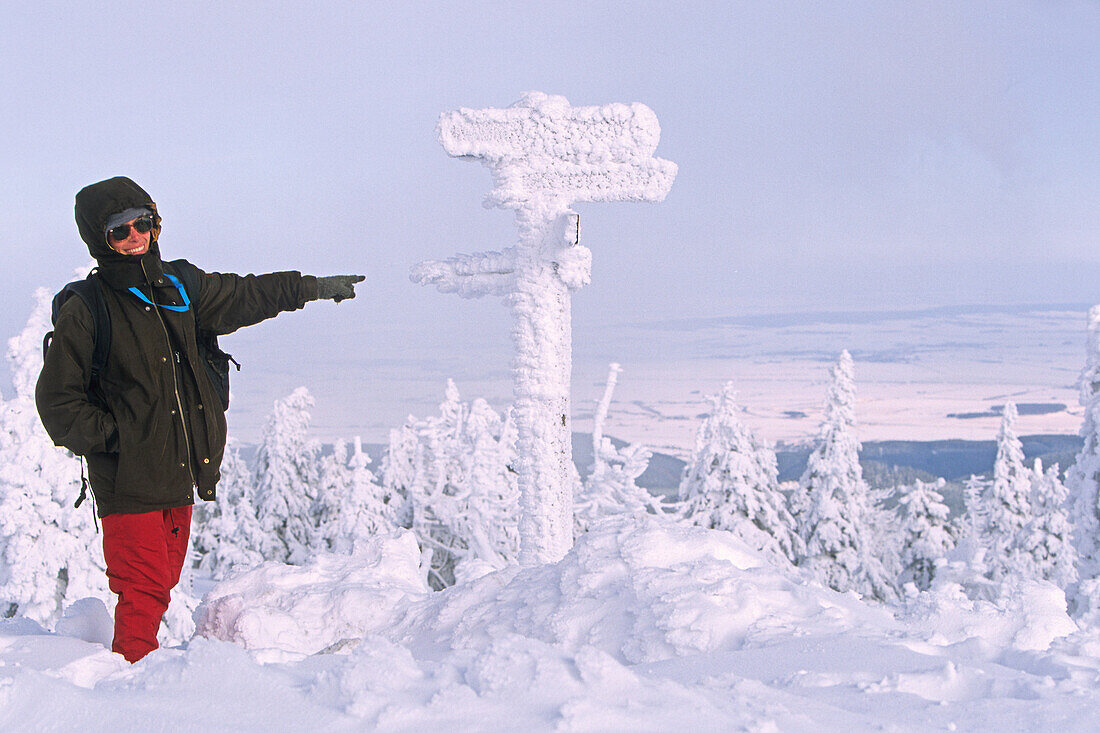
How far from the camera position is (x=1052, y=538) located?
1984 cm

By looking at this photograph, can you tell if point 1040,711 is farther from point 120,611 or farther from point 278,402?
point 278,402

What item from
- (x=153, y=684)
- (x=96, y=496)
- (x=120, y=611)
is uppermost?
(x=96, y=496)

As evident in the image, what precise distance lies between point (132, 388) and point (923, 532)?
2410 centimetres

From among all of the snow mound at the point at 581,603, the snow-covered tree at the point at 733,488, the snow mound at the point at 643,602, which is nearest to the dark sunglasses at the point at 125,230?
the snow mound at the point at 581,603

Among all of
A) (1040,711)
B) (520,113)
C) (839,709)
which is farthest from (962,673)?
(520,113)

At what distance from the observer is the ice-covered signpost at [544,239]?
23.9ft

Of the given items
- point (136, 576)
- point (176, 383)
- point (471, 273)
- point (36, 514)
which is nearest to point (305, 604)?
point (136, 576)

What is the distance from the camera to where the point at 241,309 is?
4930mm

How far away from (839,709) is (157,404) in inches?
144

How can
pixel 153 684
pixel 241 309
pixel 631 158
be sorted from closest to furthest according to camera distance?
pixel 153 684 < pixel 241 309 < pixel 631 158

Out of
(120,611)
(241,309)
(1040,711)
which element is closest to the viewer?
(1040,711)

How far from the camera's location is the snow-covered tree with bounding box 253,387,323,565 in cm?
2822

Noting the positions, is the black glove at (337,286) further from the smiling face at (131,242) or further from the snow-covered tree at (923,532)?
the snow-covered tree at (923,532)

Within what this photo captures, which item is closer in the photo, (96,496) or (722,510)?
(96,496)
